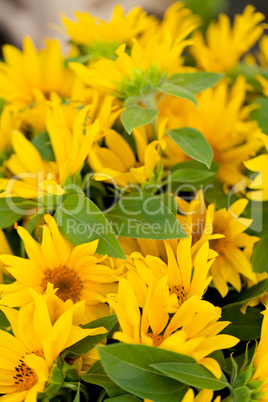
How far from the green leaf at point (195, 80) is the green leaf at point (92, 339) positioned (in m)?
0.28

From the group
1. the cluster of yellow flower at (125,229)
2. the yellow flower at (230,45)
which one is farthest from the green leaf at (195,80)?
the yellow flower at (230,45)

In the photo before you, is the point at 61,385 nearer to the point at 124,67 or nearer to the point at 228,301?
the point at 228,301

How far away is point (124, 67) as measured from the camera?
54cm

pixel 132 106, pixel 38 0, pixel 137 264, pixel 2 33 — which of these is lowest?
pixel 137 264

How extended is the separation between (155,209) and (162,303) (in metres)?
0.11

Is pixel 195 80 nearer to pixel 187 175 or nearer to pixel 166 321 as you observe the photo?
pixel 187 175

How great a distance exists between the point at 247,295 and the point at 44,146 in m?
0.29

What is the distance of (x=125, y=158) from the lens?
589mm

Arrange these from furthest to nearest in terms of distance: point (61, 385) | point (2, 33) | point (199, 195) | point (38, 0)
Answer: point (38, 0) < point (2, 33) < point (199, 195) < point (61, 385)

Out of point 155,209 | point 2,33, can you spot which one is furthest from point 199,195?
point 2,33

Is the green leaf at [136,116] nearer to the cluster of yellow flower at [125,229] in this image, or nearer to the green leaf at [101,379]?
the cluster of yellow flower at [125,229]

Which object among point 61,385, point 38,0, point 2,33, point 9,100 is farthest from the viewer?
point 38,0

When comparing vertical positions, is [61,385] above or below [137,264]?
below

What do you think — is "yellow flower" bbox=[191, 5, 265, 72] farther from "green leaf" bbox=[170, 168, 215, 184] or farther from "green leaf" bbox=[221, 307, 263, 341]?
"green leaf" bbox=[221, 307, 263, 341]
